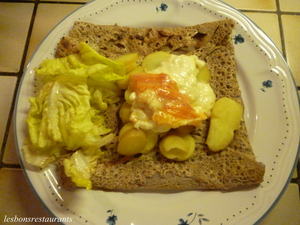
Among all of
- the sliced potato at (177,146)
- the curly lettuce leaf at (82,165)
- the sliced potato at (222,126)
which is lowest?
the curly lettuce leaf at (82,165)

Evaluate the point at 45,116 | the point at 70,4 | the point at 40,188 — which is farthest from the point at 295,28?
the point at 40,188

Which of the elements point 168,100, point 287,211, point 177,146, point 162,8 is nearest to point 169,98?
point 168,100

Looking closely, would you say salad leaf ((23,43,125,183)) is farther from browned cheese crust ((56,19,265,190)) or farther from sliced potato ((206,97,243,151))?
sliced potato ((206,97,243,151))

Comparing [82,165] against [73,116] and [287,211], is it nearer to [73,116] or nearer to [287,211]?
[73,116]

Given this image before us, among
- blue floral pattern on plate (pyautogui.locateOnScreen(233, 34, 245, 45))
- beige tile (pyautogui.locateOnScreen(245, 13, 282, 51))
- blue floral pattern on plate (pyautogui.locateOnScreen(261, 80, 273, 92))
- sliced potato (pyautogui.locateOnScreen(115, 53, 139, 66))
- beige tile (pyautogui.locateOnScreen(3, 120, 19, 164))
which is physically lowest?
beige tile (pyautogui.locateOnScreen(3, 120, 19, 164))

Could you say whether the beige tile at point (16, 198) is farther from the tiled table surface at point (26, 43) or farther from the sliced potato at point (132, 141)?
the sliced potato at point (132, 141)

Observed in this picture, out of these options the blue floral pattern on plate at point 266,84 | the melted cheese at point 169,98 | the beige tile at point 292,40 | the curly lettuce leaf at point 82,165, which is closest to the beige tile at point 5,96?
the curly lettuce leaf at point 82,165

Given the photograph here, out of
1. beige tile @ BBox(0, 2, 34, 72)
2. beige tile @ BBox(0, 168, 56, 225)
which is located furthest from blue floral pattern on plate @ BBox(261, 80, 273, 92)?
beige tile @ BBox(0, 2, 34, 72)
